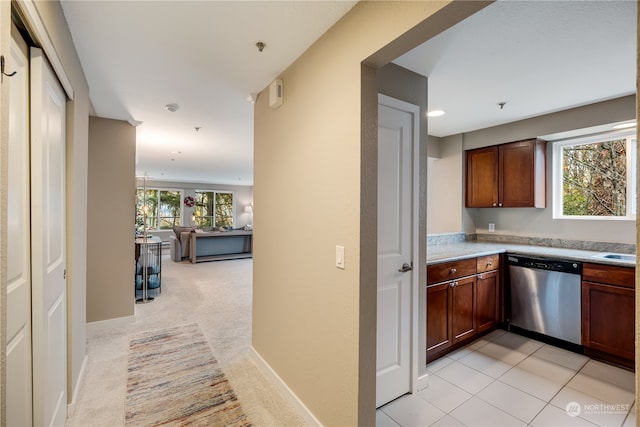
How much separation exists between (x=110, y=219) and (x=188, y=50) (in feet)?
7.72

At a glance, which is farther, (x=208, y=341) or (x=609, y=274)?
(x=208, y=341)

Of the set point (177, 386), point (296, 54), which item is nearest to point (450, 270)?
point (296, 54)

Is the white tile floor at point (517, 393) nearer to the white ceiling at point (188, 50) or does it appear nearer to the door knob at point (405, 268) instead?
the door knob at point (405, 268)

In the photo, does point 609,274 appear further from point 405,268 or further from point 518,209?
point 405,268

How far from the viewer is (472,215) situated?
13.3 ft

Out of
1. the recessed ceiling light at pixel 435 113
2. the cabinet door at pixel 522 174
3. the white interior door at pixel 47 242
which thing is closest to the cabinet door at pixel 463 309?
the cabinet door at pixel 522 174

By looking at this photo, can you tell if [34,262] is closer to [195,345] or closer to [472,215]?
[195,345]

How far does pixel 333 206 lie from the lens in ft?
5.26

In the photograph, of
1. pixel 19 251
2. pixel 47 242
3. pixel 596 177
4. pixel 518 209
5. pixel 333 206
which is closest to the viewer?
pixel 19 251

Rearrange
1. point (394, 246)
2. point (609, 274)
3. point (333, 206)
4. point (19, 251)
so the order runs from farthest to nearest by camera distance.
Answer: point (609, 274)
point (394, 246)
point (333, 206)
point (19, 251)

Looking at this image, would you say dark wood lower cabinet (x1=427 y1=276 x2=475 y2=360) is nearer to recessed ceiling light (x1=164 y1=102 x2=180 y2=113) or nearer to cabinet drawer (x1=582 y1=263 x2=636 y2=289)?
cabinet drawer (x1=582 y1=263 x2=636 y2=289)

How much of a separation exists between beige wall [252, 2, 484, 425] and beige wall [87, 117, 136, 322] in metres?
2.20

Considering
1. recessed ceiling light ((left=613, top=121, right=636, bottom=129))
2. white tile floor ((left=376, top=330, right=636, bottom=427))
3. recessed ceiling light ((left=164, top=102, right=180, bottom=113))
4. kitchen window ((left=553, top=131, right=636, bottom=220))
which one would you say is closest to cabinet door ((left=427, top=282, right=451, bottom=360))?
white tile floor ((left=376, top=330, right=636, bottom=427))

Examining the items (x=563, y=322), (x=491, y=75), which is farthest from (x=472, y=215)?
(x=491, y=75)
